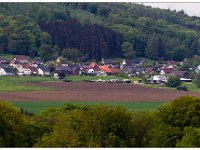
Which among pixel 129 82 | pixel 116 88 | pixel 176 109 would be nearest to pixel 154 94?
pixel 116 88

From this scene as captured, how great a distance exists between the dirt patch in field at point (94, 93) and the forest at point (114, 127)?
823 inches

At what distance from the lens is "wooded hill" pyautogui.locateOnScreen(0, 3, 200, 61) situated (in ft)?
279

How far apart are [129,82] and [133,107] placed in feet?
61.0

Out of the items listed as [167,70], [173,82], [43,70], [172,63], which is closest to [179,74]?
[167,70]

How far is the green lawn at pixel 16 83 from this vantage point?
186ft

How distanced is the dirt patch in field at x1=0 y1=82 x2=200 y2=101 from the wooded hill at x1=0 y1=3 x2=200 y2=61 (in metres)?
20.3

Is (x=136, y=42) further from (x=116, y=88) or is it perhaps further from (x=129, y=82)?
(x=116, y=88)

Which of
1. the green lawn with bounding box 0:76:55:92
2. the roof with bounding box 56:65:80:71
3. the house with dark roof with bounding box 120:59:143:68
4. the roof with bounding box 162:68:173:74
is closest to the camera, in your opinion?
the green lawn with bounding box 0:76:55:92

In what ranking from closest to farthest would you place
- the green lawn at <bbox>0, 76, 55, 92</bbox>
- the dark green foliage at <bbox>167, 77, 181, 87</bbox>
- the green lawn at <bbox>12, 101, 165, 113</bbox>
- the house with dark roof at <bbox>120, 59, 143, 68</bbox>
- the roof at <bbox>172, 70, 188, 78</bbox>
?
the green lawn at <bbox>12, 101, 165, 113</bbox>
the green lawn at <bbox>0, 76, 55, 92</bbox>
the dark green foliage at <bbox>167, 77, 181, 87</bbox>
the roof at <bbox>172, 70, 188, 78</bbox>
the house with dark roof at <bbox>120, 59, 143, 68</bbox>

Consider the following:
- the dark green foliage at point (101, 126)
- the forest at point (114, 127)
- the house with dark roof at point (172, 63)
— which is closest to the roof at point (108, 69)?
the house with dark roof at point (172, 63)

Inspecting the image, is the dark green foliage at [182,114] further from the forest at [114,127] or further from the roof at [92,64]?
the roof at [92,64]

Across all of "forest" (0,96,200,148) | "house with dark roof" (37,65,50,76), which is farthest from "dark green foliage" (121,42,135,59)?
"forest" (0,96,200,148)

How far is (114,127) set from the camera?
28.1 metres

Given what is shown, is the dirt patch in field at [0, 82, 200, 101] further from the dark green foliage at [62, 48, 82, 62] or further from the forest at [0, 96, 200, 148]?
the forest at [0, 96, 200, 148]
